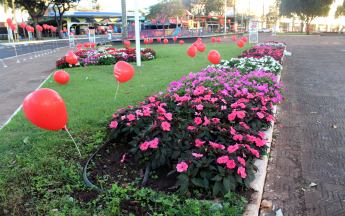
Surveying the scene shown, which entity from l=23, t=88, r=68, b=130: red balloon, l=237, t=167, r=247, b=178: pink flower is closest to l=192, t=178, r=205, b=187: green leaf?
l=237, t=167, r=247, b=178: pink flower

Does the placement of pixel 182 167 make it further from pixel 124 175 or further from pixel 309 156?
pixel 309 156

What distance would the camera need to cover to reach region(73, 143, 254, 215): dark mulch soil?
8.34 ft

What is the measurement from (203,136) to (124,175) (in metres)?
1.11

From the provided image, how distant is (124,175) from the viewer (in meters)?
2.97

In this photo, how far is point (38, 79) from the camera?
9344mm

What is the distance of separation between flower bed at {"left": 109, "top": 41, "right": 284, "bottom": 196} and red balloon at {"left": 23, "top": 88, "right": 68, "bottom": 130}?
75 centimetres

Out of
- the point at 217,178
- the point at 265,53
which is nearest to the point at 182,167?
the point at 217,178

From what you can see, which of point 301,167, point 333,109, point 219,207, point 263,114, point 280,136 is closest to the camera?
point 219,207

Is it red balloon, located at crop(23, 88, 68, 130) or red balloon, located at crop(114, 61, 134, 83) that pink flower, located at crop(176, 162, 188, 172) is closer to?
red balloon, located at crop(23, 88, 68, 130)

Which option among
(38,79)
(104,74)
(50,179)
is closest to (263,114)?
(50,179)

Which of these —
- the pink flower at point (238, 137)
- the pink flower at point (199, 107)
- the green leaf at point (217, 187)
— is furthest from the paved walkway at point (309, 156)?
the pink flower at point (199, 107)

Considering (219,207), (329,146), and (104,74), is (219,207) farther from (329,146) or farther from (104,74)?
(104,74)

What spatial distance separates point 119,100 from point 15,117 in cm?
210

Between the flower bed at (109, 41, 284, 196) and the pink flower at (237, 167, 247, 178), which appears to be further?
the flower bed at (109, 41, 284, 196)
